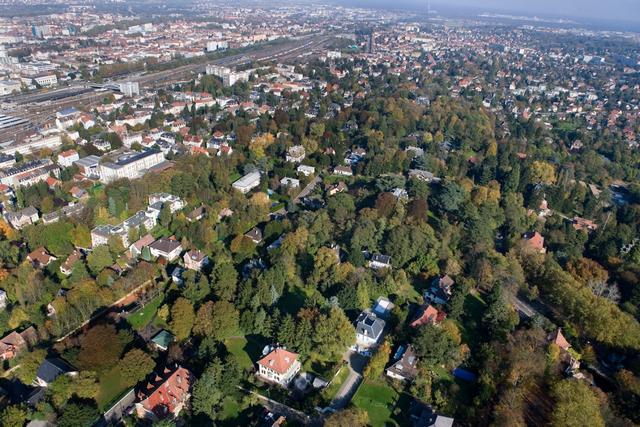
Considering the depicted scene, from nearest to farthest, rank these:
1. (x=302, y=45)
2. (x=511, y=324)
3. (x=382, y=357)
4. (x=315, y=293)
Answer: (x=382, y=357)
(x=511, y=324)
(x=315, y=293)
(x=302, y=45)

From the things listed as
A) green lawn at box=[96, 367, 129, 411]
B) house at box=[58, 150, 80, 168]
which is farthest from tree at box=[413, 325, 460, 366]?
house at box=[58, 150, 80, 168]

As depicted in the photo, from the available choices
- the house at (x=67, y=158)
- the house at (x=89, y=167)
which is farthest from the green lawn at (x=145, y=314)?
the house at (x=67, y=158)

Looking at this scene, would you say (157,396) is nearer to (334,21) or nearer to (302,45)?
(302,45)

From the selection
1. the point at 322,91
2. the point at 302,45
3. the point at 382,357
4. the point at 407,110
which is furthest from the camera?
the point at 302,45

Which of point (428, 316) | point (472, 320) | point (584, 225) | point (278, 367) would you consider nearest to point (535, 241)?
point (584, 225)

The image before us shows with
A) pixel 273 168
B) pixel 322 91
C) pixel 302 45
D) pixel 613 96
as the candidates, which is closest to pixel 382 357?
pixel 273 168

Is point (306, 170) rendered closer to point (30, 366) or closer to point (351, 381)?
point (351, 381)

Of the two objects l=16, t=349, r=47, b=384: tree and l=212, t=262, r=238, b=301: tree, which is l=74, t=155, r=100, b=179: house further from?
l=16, t=349, r=47, b=384: tree
